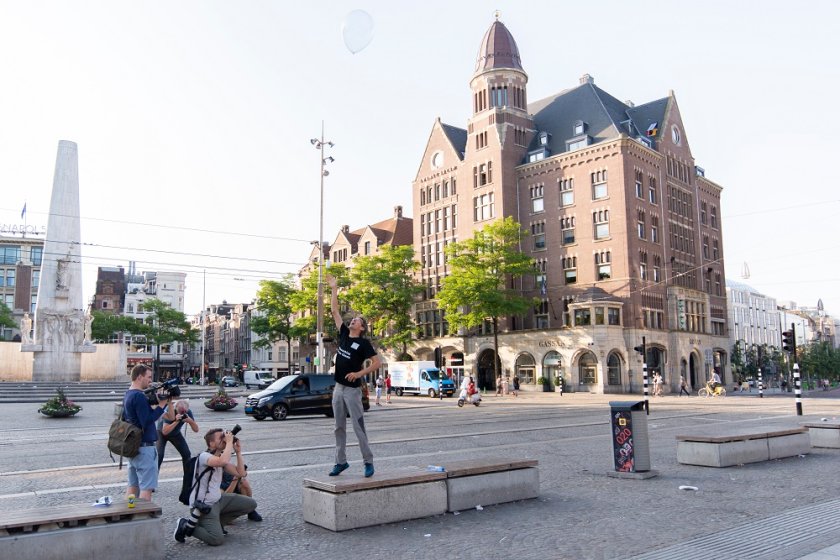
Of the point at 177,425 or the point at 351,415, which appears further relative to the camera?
the point at 177,425

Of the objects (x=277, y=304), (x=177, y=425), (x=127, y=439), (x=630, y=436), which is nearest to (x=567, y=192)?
(x=277, y=304)

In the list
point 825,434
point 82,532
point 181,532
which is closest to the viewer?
point 82,532

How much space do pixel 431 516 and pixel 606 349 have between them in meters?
48.0

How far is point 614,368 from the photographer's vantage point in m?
55.3

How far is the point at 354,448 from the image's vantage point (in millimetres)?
14609

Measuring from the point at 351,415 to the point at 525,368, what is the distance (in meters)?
52.6

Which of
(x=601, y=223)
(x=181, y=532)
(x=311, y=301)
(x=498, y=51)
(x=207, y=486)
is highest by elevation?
(x=498, y=51)

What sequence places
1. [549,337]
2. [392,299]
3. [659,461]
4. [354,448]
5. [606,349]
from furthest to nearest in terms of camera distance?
[392,299]
[549,337]
[606,349]
[354,448]
[659,461]

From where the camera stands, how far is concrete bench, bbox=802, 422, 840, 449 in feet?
45.1

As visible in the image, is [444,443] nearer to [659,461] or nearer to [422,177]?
[659,461]

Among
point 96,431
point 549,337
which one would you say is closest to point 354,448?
point 96,431

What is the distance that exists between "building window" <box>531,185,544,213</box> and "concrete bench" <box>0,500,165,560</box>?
5785 cm

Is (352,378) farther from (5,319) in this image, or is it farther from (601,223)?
(5,319)

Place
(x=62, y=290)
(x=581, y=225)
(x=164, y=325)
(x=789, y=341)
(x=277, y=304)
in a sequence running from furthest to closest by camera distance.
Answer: (x=164, y=325), (x=277, y=304), (x=581, y=225), (x=62, y=290), (x=789, y=341)
